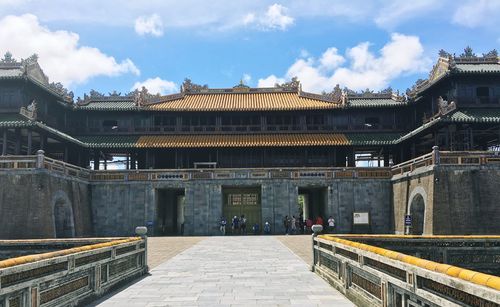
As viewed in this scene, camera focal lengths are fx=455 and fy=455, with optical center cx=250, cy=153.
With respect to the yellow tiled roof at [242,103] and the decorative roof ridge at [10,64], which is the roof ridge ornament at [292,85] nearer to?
the yellow tiled roof at [242,103]

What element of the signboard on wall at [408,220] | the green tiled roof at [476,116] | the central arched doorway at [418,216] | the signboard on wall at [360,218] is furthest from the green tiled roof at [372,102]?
the signboard on wall at [408,220]

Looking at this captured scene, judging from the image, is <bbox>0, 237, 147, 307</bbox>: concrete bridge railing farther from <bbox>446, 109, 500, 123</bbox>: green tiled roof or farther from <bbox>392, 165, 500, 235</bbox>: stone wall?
<bbox>446, 109, 500, 123</bbox>: green tiled roof

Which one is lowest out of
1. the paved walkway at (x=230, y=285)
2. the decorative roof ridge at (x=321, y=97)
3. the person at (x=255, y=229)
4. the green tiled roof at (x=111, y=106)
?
the person at (x=255, y=229)

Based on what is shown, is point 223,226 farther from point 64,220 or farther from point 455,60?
point 455,60

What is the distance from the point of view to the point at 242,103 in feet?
142

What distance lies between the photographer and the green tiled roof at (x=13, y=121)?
3019 centimetres

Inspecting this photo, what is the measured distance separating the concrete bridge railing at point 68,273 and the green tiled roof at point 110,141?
83.4 ft

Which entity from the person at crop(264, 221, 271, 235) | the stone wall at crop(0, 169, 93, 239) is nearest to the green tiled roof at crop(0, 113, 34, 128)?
the stone wall at crop(0, 169, 93, 239)

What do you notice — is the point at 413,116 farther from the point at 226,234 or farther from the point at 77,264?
the point at 77,264

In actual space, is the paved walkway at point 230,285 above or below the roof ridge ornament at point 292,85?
below

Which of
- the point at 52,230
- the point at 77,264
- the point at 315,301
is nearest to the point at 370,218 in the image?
the point at 52,230

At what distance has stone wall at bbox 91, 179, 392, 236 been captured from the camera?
3494 centimetres

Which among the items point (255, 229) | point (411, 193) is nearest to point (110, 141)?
point (255, 229)

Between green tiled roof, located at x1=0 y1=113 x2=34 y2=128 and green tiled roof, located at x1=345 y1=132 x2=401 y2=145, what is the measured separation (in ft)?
82.2
